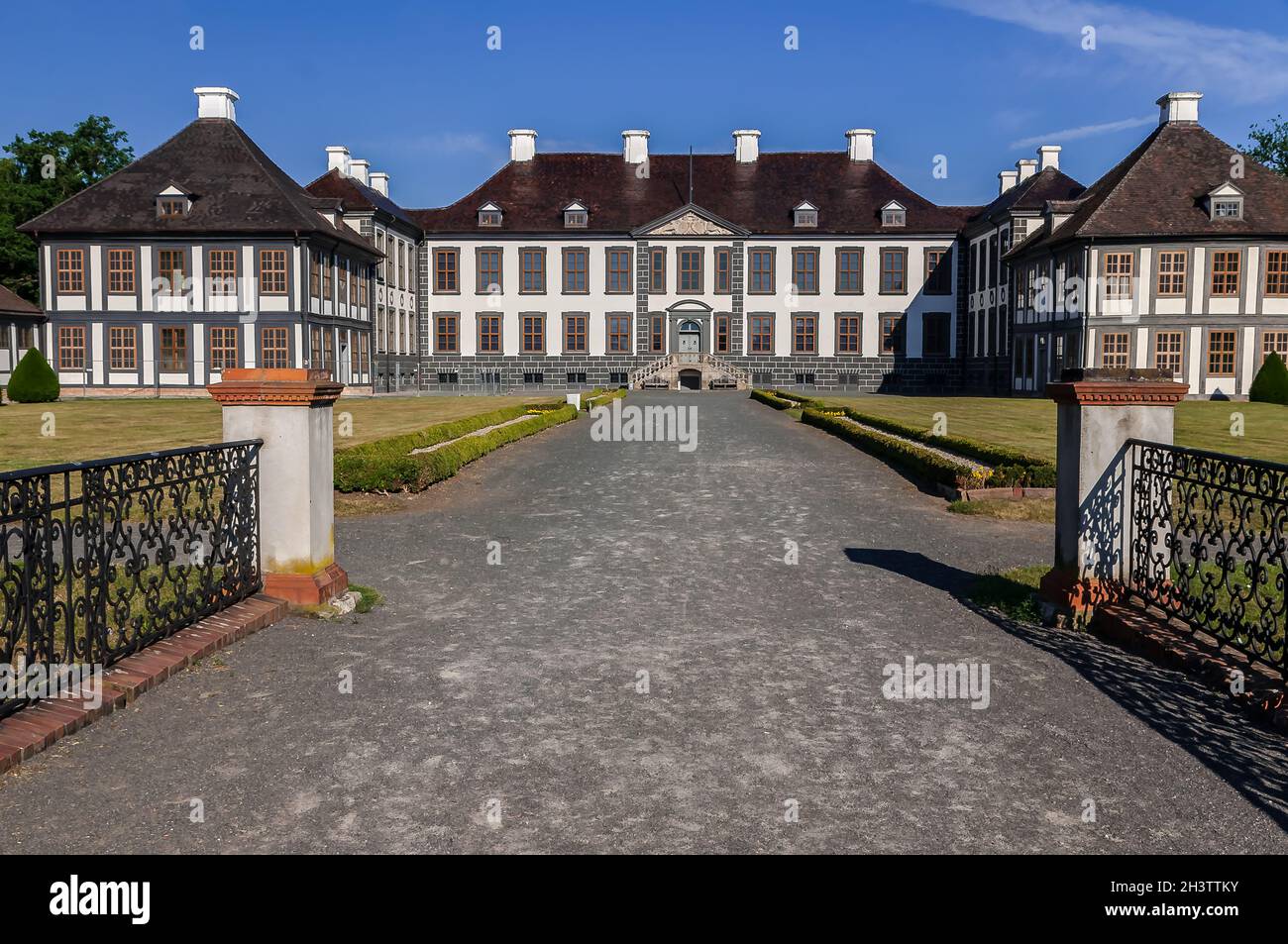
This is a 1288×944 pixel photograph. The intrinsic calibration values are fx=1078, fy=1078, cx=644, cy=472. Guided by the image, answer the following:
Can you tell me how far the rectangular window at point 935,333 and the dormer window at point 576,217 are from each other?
19.2 metres

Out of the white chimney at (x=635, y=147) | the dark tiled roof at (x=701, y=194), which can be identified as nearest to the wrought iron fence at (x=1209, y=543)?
the dark tiled roof at (x=701, y=194)

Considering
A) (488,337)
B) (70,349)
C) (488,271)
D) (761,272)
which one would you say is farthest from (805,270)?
(70,349)

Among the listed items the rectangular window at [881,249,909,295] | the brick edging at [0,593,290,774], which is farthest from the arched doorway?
the brick edging at [0,593,290,774]

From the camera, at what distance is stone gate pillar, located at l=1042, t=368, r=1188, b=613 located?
7.73m

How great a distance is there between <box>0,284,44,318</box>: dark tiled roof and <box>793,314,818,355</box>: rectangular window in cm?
3642

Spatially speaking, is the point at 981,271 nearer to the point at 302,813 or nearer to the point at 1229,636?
the point at 1229,636

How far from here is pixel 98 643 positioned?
601 centimetres

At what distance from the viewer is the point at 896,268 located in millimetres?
58719

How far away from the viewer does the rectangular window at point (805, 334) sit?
59.2 meters

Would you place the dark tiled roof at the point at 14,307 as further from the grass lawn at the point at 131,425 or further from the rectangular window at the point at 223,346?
the rectangular window at the point at 223,346

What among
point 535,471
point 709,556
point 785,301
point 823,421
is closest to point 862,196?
point 785,301

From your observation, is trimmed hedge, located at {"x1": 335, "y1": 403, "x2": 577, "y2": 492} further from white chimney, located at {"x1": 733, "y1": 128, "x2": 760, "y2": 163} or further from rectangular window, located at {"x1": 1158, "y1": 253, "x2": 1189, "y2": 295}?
white chimney, located at {"x1": 733, "y1": 128, "x2": 760, "y2": 163}

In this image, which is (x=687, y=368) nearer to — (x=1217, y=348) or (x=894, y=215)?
(x=894, y=215)
